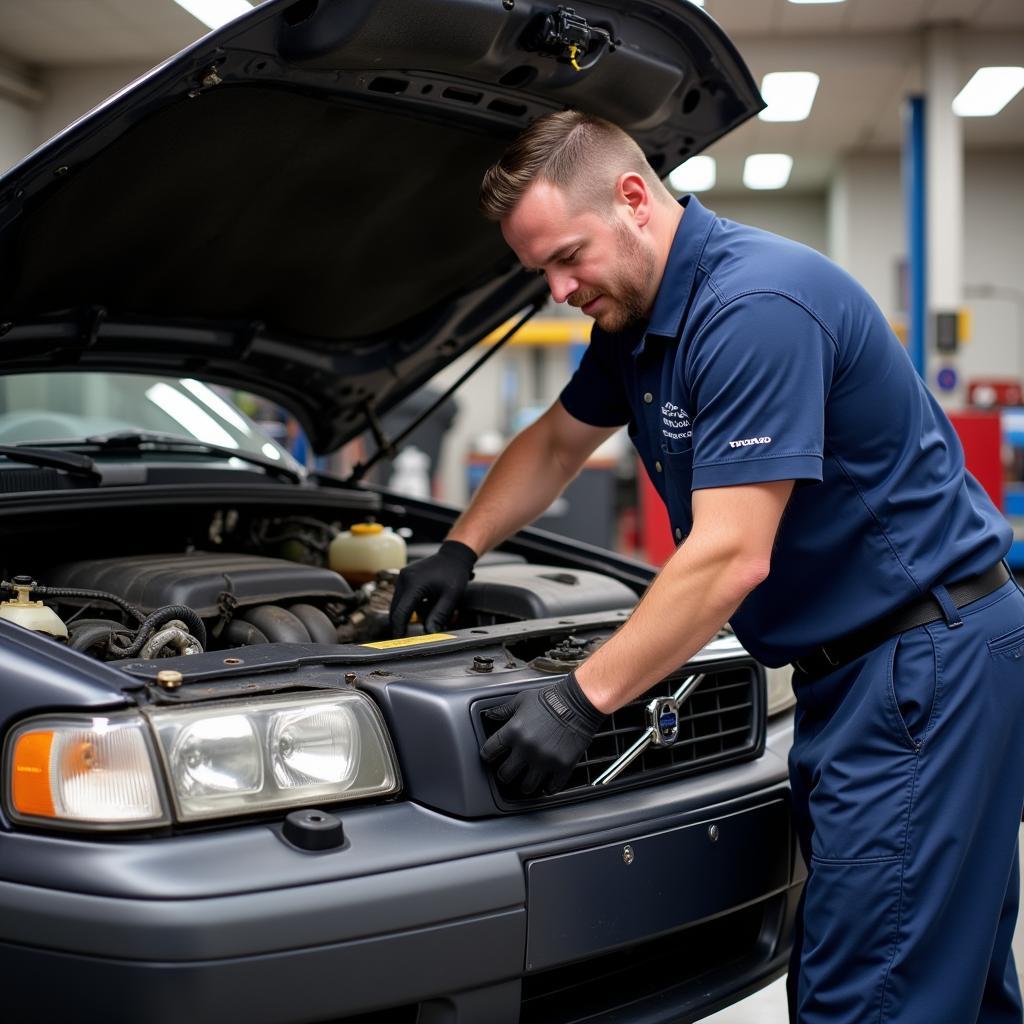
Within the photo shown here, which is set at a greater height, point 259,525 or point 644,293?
point 644,293

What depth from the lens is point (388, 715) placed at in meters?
1.59

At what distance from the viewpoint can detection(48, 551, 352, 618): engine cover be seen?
79.4 inches

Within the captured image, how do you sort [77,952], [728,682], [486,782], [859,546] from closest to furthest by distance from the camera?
[77,952] → [486,782] → [859,546] → [728,682]

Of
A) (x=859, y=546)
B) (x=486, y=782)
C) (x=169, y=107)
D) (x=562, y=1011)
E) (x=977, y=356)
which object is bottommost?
(x=562, y=1011)

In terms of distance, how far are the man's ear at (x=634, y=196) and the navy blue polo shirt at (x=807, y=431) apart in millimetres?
→ 63

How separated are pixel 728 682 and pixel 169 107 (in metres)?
1.26

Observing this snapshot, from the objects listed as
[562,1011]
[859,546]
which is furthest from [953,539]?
[562,1011]

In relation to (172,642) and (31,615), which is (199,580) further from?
(31,615)

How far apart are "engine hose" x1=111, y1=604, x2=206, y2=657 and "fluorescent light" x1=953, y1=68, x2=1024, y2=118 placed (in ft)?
31.2

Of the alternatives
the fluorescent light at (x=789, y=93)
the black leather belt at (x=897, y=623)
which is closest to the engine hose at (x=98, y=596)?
the black leather belt at (x=897, y=623)

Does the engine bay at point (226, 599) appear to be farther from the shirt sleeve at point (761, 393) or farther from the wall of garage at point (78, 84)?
the wall of garage at point (78, 84)

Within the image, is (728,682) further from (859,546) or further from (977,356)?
(977,356)

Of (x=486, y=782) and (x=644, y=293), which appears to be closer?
(x=486, y=782)

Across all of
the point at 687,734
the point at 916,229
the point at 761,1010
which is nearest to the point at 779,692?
the point at 687,734
